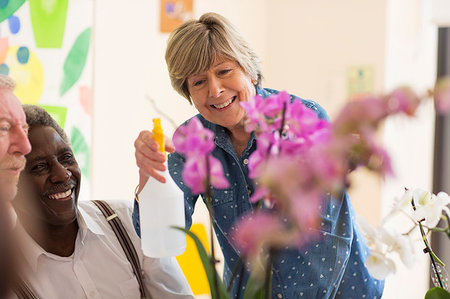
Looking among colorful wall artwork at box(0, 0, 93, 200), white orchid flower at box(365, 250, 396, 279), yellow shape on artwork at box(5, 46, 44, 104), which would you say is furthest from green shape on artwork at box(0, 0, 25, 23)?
white orchid flower at box(365, 250, 396, 279)

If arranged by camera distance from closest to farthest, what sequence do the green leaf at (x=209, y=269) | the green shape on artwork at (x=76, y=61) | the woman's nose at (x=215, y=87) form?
the green leaf at (x=209, y=269) < the woman's nose at (x=215, y=87) < the green shape on artwork at (x=76, y=61)

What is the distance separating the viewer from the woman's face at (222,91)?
143cm

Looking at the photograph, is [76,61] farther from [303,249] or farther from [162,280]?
[303,249]

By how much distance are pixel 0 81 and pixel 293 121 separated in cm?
60

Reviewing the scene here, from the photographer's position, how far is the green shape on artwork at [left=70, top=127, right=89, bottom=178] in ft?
8.14

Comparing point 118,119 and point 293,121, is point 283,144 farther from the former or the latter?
point 118,119

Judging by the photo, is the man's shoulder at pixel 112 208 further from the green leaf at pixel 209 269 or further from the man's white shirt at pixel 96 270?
the green leaf at pixel 209 269

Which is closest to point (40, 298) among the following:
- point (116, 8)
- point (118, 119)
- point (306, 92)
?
point (118, 119)

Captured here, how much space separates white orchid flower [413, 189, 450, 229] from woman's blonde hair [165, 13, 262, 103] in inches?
22.6

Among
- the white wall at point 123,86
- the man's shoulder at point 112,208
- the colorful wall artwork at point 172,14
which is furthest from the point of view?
the colorful wall artwork at point 172,14

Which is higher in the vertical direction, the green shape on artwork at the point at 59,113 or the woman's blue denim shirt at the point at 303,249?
the green shape on artwork at the point at 59,113

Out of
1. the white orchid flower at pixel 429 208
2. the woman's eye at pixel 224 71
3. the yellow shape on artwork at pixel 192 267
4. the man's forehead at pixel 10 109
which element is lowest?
the yellow shape on artwork at pixel 192 267

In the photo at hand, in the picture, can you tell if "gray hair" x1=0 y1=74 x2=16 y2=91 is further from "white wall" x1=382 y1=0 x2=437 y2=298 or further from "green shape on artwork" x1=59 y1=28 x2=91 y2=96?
"white wall" x1=382 y1=0 x2=437 y2=298

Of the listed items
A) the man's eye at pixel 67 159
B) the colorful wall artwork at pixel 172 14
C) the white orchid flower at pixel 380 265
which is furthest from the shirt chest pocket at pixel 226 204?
the colorful wall artwork at pixel 172 14
